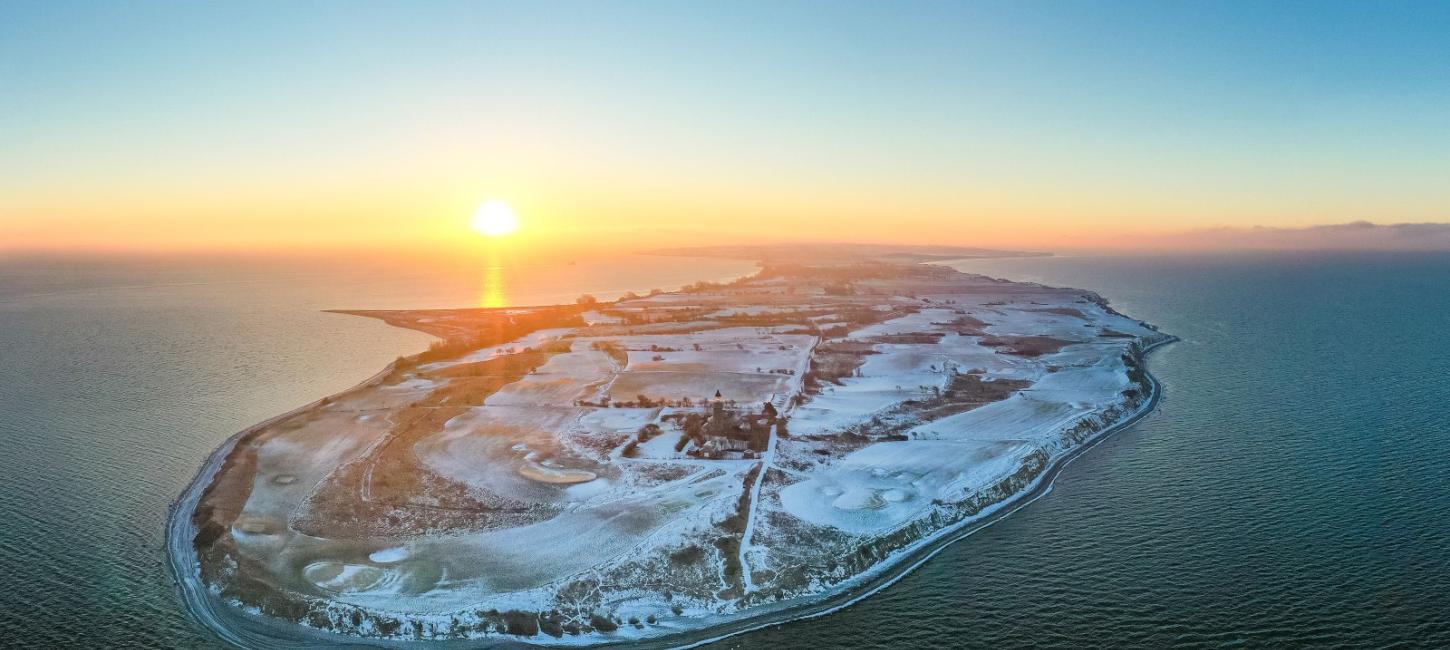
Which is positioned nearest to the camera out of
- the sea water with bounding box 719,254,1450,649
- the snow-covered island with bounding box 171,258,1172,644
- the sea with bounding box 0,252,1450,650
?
the sea water with bounding box 719,254,1450,649

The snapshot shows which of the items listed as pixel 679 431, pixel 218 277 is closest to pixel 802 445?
pixel 679 431

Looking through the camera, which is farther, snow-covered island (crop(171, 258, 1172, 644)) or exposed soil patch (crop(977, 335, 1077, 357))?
exposed soil patch (crop(977, 335, 1077, 357))

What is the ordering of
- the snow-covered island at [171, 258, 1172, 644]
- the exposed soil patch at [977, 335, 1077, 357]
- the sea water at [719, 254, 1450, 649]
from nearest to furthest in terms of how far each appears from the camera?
the sea water at [719, 254, 1450, 649] → the snow-covered island at [171, 258, 1172, 644] → the exposed soil patch at [977, 335, 1077, 357]

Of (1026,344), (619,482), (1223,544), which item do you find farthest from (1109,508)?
(1026,344)

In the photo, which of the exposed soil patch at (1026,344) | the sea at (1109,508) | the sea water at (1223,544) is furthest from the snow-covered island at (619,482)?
the sea water at (1223,544)

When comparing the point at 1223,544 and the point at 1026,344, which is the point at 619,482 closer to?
the point at 1223,544

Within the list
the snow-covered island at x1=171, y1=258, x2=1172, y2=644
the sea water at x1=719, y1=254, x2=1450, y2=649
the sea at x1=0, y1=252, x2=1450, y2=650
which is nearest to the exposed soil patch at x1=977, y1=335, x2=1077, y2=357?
the snow-covered island at x1=171, y1=258, x2=1172, y2=644

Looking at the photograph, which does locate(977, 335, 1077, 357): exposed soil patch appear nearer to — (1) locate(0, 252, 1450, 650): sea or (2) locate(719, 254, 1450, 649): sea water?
(1) locate(0, 252, 1450, 650): sea
